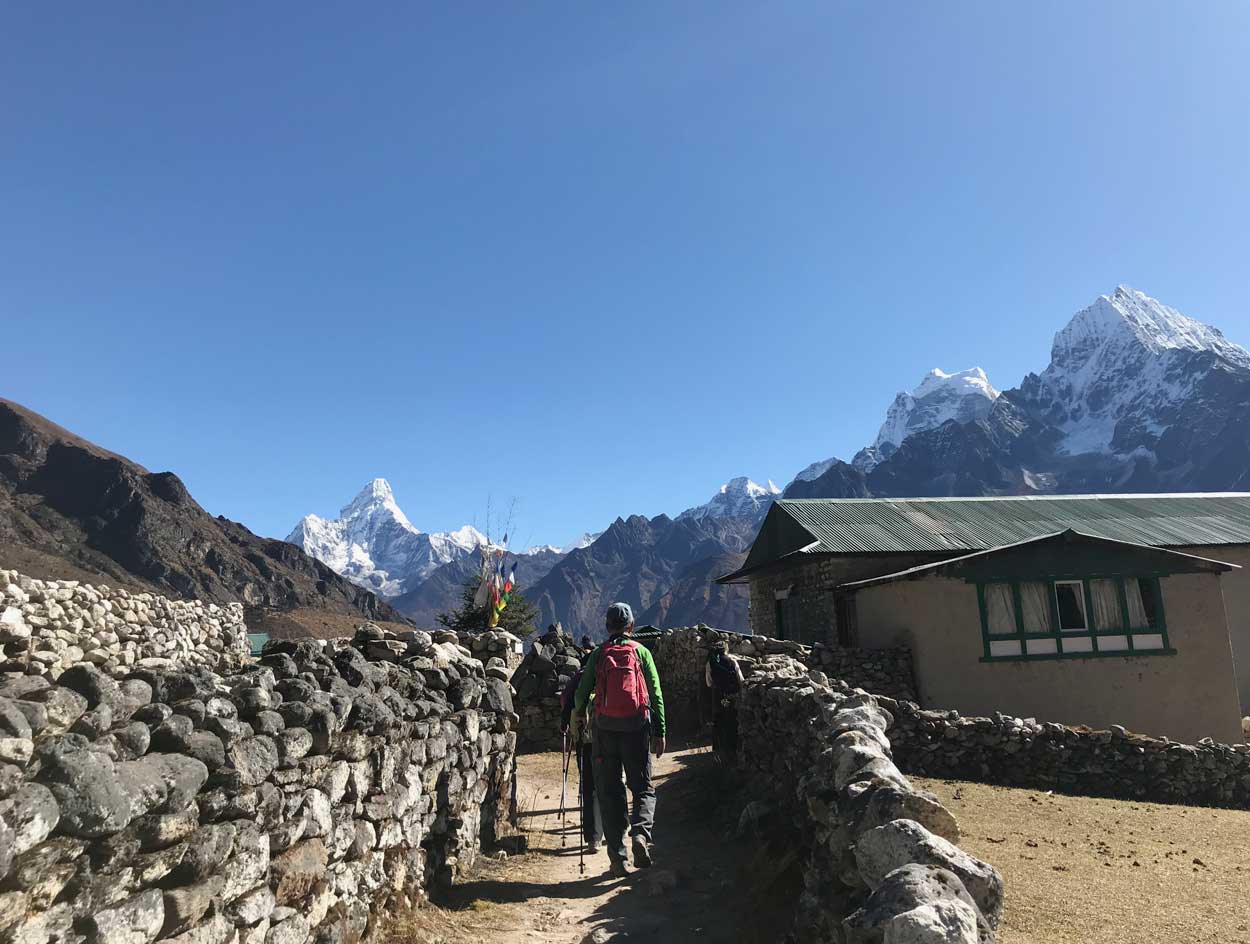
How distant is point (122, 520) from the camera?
300ft

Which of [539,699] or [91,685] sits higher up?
[91,685]

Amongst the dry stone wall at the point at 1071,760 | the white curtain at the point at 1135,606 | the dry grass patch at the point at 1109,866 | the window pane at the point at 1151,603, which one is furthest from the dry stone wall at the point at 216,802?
the window pane at the point at 1151,603

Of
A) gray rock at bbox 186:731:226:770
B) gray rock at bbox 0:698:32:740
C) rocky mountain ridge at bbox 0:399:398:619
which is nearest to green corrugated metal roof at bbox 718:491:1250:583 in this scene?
gray rock at bbox 186:731:226:770

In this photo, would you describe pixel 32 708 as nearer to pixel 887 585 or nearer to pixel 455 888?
pixel 455 888

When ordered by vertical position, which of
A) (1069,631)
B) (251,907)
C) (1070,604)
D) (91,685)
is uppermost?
(1070,604)

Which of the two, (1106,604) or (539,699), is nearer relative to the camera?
(539,699)


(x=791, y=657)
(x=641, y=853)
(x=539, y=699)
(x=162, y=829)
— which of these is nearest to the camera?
(x=162, y=829)

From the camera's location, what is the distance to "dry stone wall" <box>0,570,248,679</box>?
342 inches

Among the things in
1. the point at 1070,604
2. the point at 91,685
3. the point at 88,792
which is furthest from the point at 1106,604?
the point at 88,792

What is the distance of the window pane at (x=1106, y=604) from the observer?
17.5 metres

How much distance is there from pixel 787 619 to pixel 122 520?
9156 cm

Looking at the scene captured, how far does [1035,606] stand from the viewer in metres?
17.7

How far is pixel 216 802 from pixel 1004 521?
2904 cm

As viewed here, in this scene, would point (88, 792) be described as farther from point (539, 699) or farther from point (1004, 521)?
point (1004, 521)
